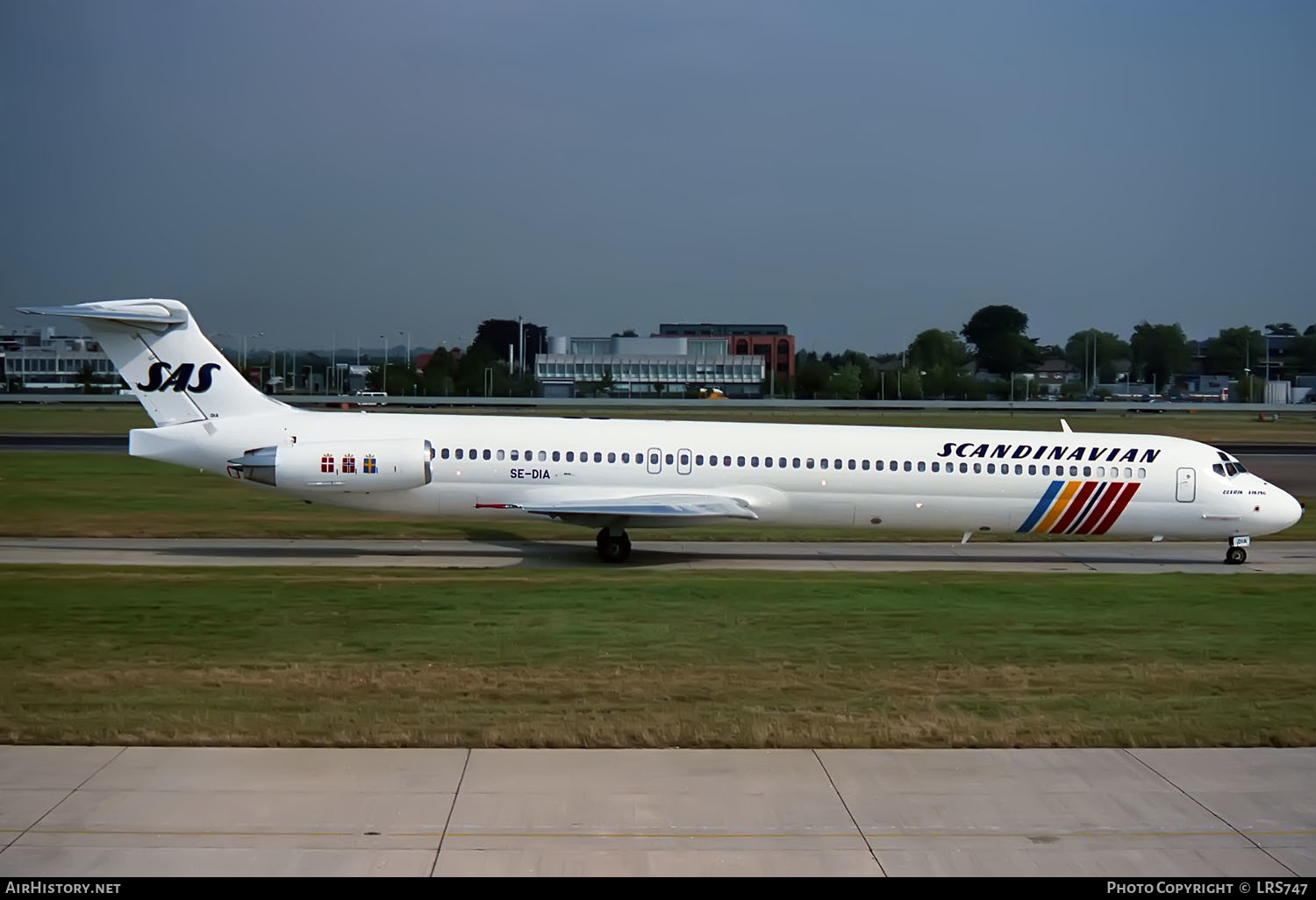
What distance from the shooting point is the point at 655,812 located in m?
9.41

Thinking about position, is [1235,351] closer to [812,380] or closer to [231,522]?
[812,380]

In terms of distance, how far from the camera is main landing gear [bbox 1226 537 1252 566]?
2555 cm

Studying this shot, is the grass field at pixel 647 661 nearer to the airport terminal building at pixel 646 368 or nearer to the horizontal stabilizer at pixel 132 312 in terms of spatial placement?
the horizontal stabilizer at pixel 132 312

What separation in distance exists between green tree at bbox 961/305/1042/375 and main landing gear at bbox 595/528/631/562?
146 m

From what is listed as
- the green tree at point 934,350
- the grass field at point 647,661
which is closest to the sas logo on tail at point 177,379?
the grass field at point 647,661

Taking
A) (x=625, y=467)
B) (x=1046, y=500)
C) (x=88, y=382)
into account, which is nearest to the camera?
(x=625, y=467)

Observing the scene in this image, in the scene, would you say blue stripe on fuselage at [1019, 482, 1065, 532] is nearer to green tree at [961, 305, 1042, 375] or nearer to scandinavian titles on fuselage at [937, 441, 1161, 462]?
scandinavian titles on fuselage at [937, 441, 1161, 462]

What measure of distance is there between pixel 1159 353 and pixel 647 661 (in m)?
158

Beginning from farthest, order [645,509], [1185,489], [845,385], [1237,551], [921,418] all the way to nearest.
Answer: [845,385] → [921,418] → [1237,551] → [1185,489] → [645,509]

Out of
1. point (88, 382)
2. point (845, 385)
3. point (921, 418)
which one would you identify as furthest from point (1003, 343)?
point (88, 382)

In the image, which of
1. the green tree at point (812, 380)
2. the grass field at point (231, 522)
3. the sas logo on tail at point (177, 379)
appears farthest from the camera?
the green tree at point (812, 380)

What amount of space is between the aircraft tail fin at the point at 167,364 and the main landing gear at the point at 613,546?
23.1ft

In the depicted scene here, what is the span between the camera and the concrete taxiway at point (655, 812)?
330 inches

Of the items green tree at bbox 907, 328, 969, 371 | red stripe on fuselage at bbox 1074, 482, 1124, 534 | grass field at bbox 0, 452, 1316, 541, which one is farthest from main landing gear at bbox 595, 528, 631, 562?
green tree at bbox 907, 328, 969, 371
